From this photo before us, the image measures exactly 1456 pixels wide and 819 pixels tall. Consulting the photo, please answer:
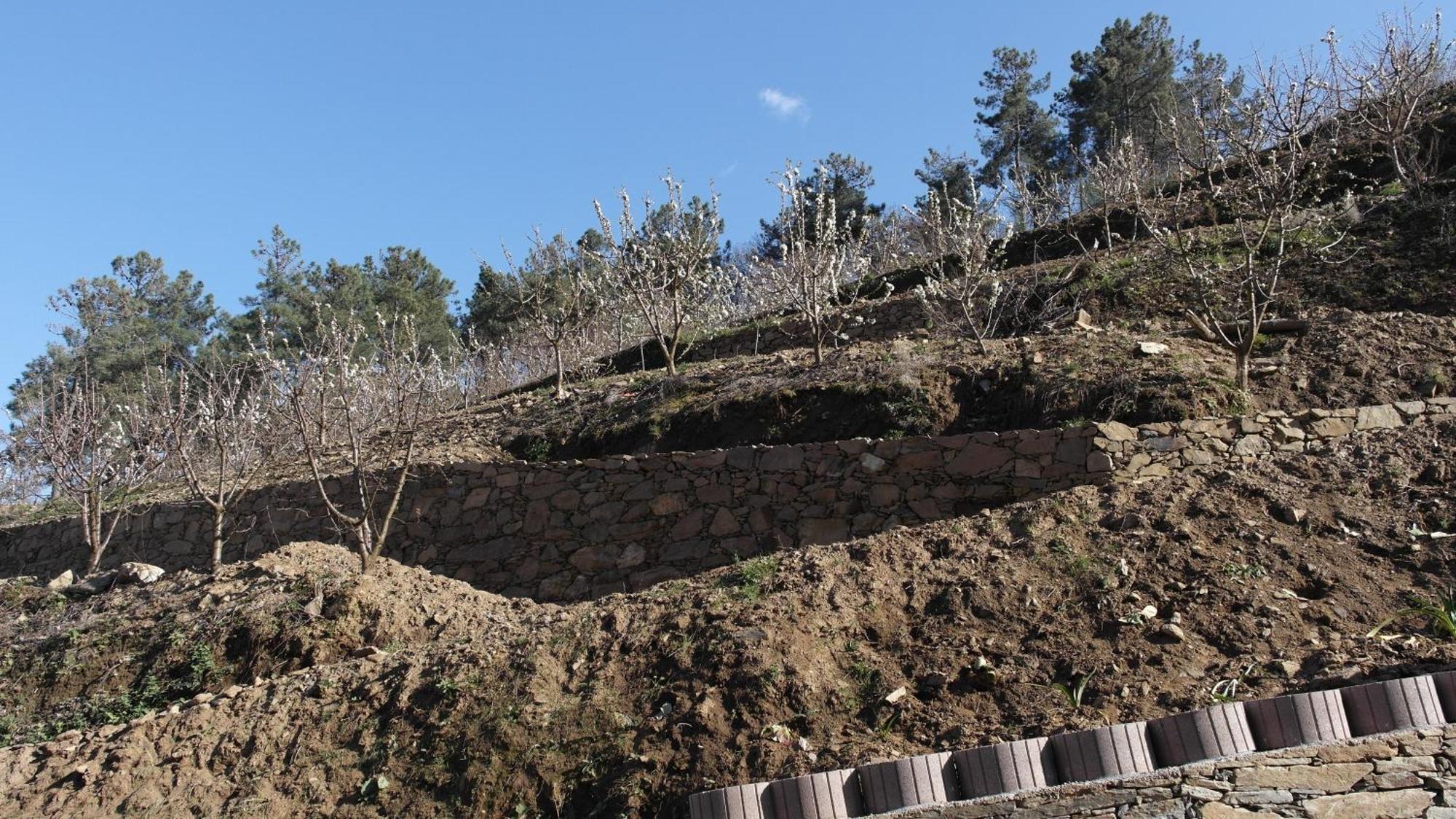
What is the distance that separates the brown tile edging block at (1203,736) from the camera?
159 inches

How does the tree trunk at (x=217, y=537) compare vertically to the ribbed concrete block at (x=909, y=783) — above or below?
above

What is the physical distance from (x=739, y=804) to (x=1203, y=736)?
203 centimetres

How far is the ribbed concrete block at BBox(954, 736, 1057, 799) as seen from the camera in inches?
164

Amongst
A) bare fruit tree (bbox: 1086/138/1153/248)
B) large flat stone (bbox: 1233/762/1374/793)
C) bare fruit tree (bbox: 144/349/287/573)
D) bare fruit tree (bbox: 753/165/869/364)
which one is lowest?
large flat stone (bbox: 1233/762/1374/793)

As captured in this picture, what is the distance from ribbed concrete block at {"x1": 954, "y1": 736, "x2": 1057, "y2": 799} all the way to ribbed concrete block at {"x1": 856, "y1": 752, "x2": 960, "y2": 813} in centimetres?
7

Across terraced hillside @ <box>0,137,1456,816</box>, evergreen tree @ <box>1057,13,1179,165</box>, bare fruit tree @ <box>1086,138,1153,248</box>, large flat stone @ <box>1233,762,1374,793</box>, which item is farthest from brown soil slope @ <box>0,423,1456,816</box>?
evergreen tree @ <box>1057,13,1179,165</box>

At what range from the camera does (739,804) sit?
14.6ft

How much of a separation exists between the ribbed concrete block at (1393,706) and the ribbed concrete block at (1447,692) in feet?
0.05

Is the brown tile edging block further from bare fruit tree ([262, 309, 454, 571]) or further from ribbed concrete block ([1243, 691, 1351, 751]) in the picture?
bare fruit tree ([262, 309, 454, 571])

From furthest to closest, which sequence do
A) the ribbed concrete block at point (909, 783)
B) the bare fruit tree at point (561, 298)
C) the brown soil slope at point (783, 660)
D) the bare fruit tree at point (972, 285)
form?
the bare fruit tree at point (561, 298), the bare fruit tree at point (972, 285), the brown soil slope at point (783, 660), the ribbed concrete block at point (909, 783)

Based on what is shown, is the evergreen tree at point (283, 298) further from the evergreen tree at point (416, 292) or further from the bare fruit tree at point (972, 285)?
the bare fruit tree at point (972, 285)

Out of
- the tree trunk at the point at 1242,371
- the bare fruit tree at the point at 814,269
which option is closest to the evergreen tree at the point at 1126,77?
the bare fruit tree at the point at 814,269

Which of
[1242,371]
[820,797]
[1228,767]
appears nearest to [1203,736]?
[1228,767]

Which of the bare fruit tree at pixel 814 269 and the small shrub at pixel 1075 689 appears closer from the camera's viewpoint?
the small shrub at pixel 1075 689
